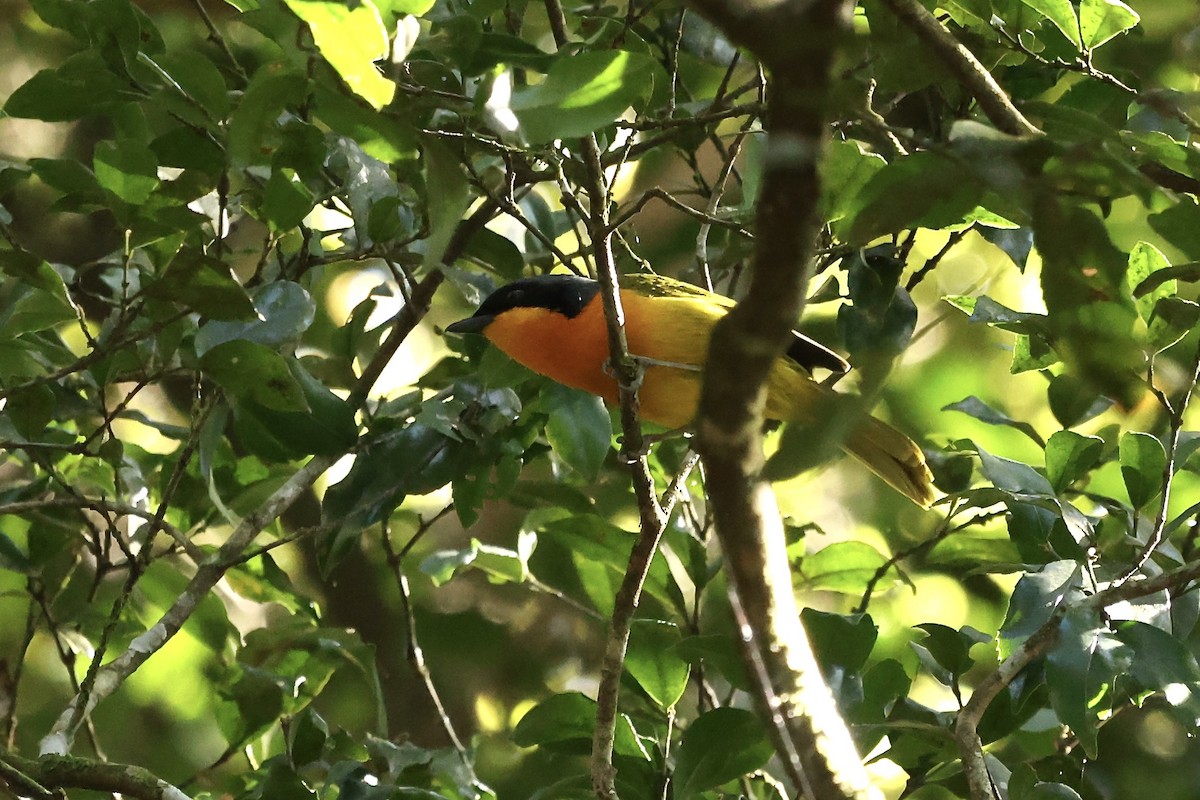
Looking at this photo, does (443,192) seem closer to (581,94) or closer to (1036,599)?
(581,94)

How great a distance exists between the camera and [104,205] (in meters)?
1.71

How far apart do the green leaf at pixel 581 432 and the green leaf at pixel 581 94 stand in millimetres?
846

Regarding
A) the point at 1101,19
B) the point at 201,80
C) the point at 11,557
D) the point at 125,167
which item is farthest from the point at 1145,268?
the point at 11,557

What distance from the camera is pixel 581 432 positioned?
1.81m

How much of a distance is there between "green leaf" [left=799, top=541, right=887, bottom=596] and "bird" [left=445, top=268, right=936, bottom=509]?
0.15 m

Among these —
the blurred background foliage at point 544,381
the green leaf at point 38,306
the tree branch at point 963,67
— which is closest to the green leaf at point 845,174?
the blurred background foliage at point 544,381

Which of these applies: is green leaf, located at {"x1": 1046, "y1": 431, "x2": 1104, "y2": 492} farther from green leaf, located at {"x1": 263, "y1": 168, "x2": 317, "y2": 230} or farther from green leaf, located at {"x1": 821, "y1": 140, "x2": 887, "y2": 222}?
→ green leaf, located at {"x1": 263, "y1": 168, "x2": 317, "y2": 230}

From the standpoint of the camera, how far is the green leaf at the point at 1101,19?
1424mm

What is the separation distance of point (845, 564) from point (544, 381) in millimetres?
619

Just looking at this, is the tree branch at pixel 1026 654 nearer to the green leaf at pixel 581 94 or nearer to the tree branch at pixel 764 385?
the tree branch at pixel 764 385

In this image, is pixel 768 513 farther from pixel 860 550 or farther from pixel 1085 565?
pixel 860 550

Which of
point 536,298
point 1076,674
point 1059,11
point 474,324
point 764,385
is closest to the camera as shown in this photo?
point 764,385

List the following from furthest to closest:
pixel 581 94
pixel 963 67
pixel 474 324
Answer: pixel 474 324
pixel 963 67
pixel 581 94

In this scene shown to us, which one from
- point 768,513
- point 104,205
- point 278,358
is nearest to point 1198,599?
point 768,513
